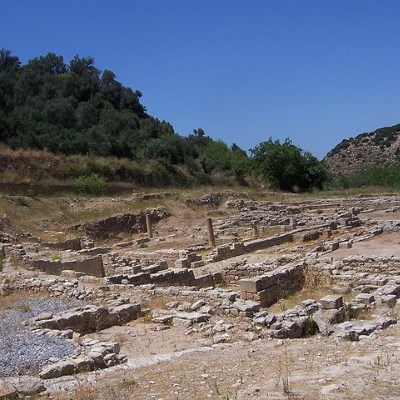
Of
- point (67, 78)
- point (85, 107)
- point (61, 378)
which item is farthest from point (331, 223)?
point (67, 78)

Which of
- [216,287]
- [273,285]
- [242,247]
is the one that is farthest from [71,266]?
[242,247]

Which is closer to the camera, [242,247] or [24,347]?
[24,347]

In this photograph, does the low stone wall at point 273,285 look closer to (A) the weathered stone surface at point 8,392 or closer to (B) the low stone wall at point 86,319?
(B) the low stone wall at point 86,319

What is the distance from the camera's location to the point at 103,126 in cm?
6316

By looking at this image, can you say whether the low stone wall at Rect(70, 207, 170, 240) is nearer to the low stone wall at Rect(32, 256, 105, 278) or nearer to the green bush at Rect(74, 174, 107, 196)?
the green bush at Rect(74, 174, 107, 196)

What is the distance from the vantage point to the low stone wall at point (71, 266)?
18031 mm

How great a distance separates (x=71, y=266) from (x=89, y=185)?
915 inches

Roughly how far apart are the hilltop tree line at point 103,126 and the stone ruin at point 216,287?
26.8m

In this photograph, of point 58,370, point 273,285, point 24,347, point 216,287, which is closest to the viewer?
point 58,370

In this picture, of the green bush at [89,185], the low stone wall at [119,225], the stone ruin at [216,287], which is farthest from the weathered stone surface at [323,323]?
the green bush at [89,185]

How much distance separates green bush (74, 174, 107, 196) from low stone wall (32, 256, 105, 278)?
→ 2240 cm

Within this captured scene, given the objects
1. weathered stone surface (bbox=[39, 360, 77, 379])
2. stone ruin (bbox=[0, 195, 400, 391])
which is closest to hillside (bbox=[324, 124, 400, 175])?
stone ruin (bbox=[0, 195, 400, 391])

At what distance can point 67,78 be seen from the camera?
69438mm

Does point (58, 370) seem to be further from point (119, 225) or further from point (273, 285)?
point (119, 225)
